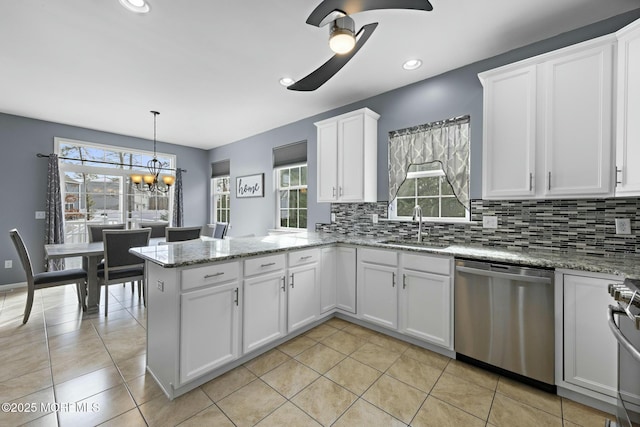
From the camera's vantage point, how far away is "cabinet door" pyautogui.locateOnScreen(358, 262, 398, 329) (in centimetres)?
248

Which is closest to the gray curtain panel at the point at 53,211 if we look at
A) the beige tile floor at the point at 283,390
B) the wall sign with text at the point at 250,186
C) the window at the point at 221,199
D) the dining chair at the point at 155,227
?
the dining chair at the point at 155,227

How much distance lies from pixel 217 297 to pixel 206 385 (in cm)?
62

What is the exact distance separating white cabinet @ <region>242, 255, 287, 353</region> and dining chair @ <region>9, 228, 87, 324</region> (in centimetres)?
235

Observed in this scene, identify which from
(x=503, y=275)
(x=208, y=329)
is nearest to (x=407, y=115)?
(x=503, y=275)

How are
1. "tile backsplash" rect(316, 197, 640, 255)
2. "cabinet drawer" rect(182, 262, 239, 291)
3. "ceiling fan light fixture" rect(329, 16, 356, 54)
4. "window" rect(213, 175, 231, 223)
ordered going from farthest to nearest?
"window" rect(213, 175, 231, 223), "tile backsplash" rect(316, 197, 640, 255), "cabinet drawer" rect(182, 262, 239, 291), "ceiling fan light fixture" rect(329, 16, 356, 54)

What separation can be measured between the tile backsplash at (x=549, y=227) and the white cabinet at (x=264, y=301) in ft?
5.09

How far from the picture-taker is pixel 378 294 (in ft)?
8.48

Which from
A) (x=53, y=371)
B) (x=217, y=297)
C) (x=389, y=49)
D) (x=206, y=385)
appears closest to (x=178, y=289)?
(x=217, y=297)

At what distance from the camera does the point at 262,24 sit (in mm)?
2031

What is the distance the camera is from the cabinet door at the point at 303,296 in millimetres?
2426

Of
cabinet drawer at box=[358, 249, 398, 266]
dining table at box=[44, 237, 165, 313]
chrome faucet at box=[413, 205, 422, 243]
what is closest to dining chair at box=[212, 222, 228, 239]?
dining table at box=[44, 237, 165, 313]

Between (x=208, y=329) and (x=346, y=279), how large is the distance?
1.47m

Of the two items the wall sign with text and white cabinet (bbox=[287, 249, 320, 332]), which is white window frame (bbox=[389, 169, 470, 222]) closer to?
white cabinet (bbox=[287, 249, 320, 332])

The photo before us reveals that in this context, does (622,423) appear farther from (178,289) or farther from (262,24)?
(262,24)
